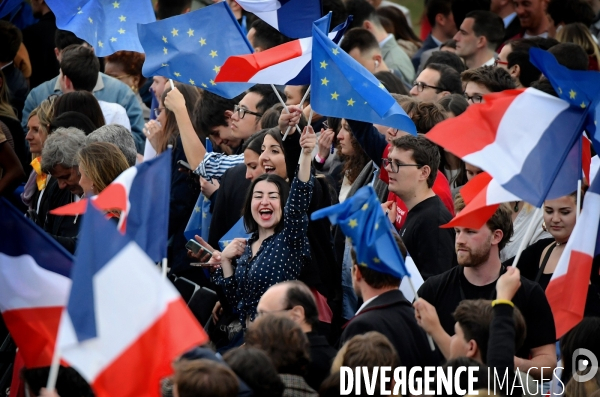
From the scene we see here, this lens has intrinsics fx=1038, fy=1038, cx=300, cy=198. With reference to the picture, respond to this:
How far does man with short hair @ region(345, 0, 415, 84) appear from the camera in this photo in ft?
37.3

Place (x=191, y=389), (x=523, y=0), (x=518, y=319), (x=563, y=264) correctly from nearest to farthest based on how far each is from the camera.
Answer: (x=191, y=389) < (x=518, y=319) < (x=563, y=264) < (x=523, y=0)

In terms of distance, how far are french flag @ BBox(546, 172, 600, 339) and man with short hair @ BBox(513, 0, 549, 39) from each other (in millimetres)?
5797

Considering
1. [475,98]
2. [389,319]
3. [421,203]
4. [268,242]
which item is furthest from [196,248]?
[475,98]

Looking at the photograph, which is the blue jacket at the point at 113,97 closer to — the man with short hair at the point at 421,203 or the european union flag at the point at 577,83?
the man with short hair at the point at 421,203

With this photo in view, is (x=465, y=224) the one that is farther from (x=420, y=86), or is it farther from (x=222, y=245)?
(x=420, y=86)

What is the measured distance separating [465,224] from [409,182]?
1.05 meters

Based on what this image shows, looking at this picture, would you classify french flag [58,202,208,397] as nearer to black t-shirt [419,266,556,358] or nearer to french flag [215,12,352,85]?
black t-shirt [419,266,556,358]

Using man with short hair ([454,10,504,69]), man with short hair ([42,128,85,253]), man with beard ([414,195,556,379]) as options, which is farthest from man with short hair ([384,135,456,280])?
man with short hair ([454,10,504,69])

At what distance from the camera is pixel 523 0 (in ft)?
36.0

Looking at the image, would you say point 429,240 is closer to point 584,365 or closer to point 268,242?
point 268,242

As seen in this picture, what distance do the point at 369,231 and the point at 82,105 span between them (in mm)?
4121

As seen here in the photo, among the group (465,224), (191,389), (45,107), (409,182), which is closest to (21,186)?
(45,107)

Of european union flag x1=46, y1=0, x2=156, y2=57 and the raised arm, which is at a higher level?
european union flag x1=46, y1=0, x2=156, y2=57

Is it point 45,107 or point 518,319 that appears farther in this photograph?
point 45,107
